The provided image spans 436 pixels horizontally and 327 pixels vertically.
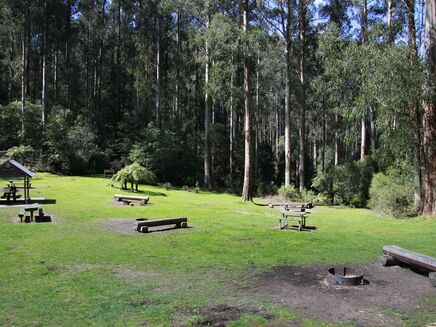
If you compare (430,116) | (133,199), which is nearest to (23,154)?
(133,199)

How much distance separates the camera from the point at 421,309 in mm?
7176

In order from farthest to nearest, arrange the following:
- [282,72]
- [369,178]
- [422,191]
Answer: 1. [282,72]
2. [369,178]
3. [422,191]

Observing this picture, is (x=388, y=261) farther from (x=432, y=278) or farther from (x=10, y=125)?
(x=10, y=125)

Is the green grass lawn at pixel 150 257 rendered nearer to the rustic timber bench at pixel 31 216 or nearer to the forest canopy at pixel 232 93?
the rustic timber bench at pixel 31 216

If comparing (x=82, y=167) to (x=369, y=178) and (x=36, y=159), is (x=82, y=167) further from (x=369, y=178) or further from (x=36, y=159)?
(x=369, y=178)

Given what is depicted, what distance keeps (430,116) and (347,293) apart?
1307 cm

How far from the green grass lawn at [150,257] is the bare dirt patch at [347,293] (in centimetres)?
45

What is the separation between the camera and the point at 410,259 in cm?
942

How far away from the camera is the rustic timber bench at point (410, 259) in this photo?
877cm

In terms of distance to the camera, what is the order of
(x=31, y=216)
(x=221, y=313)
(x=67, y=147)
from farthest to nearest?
1. (x=67, y=147)
2. (x=31, y=216)
3. (x=221, y=313)

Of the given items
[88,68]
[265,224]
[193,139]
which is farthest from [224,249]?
[88,68]

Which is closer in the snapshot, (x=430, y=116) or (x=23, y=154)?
(x=430, y=116)

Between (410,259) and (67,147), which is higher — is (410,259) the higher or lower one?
the lower one

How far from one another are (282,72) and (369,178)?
24.4 meters
